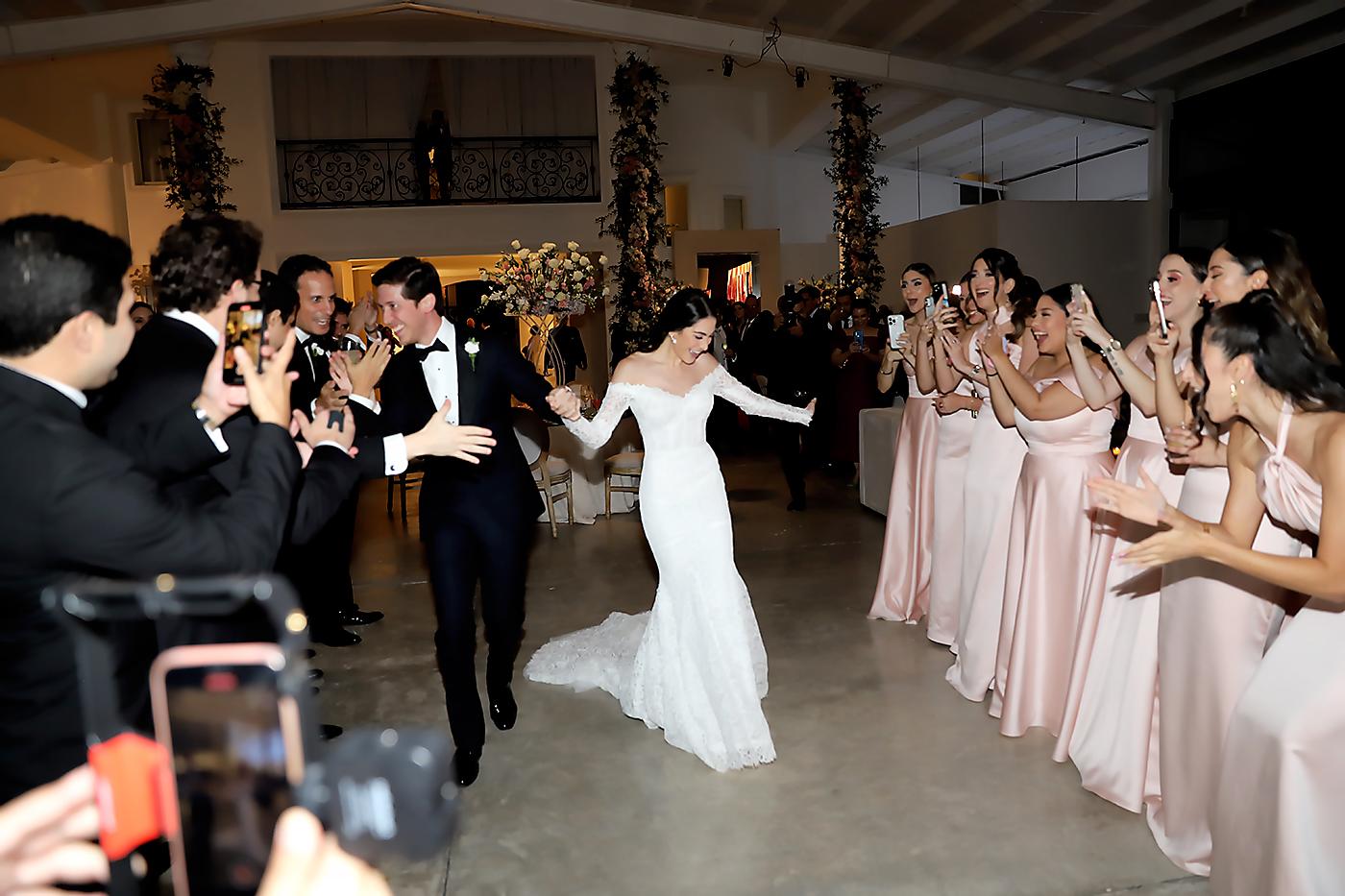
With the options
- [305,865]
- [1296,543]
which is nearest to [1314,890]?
[1296,543]

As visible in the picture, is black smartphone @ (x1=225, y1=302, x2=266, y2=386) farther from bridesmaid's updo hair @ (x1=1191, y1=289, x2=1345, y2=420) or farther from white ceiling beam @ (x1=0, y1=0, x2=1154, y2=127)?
white ceiling beam @ (x1=0, y1=0, x2=1154, y2=127)

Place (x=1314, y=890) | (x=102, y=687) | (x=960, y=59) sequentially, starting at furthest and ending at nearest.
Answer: (x=960, y=59) < (x=1314, y=890) < (x=102, y=687)

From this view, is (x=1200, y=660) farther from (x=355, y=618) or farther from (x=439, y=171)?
(x=439, y=171)

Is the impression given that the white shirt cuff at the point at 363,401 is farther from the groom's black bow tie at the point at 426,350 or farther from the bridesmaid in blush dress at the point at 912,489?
the bridesmaid in blush dress at the point at 912,489

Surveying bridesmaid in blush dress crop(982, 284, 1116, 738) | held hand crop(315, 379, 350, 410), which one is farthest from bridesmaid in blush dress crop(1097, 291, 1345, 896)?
held hand crop(315, 379, 350, 410)

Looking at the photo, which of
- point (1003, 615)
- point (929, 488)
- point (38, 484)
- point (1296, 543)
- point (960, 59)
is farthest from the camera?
point (960, 59)

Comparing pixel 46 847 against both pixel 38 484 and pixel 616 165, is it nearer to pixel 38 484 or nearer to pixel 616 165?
pixel 38 484

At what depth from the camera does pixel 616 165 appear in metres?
11.2

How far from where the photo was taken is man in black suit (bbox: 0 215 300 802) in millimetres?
1310

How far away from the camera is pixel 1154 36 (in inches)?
369

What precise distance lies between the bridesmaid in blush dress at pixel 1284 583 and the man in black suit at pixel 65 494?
177 centimetres

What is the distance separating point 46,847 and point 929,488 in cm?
421

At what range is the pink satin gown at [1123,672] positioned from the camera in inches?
116

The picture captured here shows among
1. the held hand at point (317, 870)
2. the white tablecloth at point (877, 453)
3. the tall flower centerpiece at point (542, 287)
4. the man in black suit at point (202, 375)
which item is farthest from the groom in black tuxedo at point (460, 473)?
the white tablecloth at point (877, 453)
